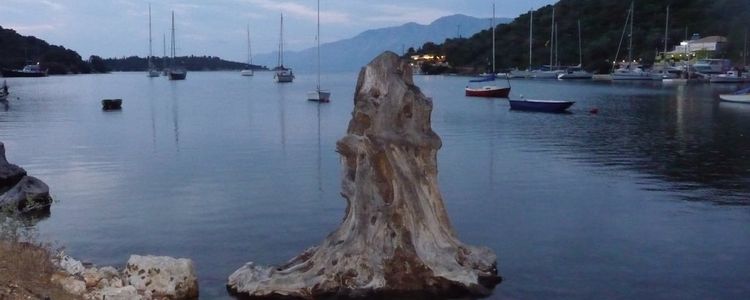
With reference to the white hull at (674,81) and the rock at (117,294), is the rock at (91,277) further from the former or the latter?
the white hull at (674,81)

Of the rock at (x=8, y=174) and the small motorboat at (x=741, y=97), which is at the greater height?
the small motorboat at (x=741, y=97)

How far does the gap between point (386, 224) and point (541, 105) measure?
49396mm

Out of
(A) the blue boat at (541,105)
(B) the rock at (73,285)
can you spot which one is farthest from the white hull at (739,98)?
(B) the rock at (73,285)

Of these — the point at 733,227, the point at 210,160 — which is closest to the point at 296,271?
the point at 733,227

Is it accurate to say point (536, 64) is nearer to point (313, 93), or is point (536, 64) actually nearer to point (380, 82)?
point (313, 93)

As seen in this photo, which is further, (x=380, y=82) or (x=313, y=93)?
(x=313, y=93)

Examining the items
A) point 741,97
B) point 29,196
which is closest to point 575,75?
point 741,97

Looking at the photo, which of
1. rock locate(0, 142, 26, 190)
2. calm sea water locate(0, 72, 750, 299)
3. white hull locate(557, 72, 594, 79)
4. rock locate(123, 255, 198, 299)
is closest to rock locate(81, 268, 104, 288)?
rock locate(123, 255, 198, 299)

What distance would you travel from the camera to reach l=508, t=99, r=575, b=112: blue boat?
60.3 m

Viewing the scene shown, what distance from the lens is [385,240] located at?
1349 cm

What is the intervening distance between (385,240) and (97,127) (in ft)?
128

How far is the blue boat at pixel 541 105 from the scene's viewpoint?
198 ft

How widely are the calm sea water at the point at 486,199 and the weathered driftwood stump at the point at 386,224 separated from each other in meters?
1.12

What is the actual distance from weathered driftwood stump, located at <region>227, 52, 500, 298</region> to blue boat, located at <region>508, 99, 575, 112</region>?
157 feet
